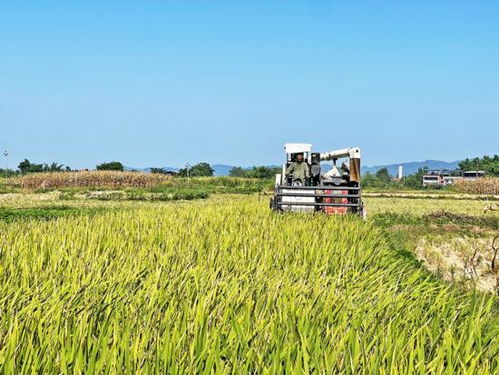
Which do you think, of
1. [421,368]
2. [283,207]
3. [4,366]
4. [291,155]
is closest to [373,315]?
[421,368]

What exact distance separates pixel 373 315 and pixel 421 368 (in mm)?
1070

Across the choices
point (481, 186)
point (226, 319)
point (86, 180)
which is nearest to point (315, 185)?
point (226, 319)

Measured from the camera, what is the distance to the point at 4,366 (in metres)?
2.60

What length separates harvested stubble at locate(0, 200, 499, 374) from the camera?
9.06 feet

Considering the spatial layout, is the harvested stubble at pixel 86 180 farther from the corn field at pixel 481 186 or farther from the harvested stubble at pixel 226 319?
the harvested stubble at pixel 226 319

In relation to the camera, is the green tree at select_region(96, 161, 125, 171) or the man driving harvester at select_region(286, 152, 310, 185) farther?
the green tree at select_region(96, 161, 125, 171)

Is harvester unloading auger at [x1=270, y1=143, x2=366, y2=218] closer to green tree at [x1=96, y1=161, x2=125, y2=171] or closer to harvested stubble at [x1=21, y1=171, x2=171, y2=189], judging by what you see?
harvested stubble at [x1=21, y1=171, x2=171, y2=189]

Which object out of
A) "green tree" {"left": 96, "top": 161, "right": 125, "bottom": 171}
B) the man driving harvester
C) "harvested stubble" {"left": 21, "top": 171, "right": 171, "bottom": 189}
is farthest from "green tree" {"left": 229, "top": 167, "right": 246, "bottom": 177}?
the man driving harvester

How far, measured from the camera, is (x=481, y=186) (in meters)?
54.0

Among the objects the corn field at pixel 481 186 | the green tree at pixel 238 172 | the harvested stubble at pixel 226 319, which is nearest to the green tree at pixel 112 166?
the green tree at pixel 238 172

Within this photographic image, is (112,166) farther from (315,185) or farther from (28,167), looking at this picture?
(315,185)

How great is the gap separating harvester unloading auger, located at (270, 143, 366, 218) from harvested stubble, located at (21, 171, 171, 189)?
38715mm

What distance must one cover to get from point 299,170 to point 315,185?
54cm

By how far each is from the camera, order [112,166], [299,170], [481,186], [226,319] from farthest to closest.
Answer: [112,166] < [481,186] < [299,170] < [226,319]
